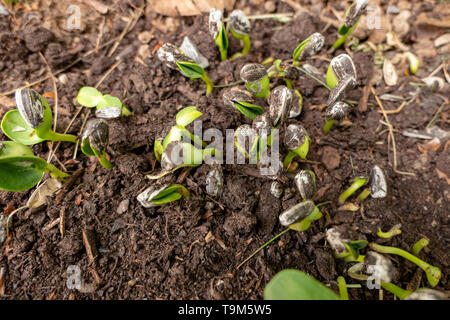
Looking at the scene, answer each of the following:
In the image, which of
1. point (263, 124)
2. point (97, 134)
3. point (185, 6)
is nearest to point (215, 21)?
point (185, 6)

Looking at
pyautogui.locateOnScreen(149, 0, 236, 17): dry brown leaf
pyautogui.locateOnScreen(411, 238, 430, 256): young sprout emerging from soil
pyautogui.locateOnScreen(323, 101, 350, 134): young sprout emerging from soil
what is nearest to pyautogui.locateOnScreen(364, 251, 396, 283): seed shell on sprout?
pyautogui.locateOnScreen(411, 238, 430, 256): young sprout emerging from soil

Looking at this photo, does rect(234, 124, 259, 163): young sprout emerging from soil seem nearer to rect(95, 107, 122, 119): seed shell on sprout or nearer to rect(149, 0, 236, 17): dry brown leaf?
rect(95, 107, 122, 119): seed shell on sprout

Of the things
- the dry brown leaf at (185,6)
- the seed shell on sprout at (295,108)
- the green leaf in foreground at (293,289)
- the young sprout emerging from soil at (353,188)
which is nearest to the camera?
the green leaf in foreground at (293,289)

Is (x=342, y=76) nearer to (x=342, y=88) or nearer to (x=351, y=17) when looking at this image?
(x=342, y=88)

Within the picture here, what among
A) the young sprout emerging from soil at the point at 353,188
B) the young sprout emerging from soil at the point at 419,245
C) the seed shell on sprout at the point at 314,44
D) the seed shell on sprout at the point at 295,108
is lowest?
the young sprout emerging from soil at the point at 419,245

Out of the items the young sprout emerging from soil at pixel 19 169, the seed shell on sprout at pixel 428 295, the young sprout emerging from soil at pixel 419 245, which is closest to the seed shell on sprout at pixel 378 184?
the young sprout emerging from soil at pixel 419 245

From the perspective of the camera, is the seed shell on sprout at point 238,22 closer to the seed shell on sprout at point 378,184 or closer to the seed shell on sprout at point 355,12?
the seed shell on sprout at point 355,12
